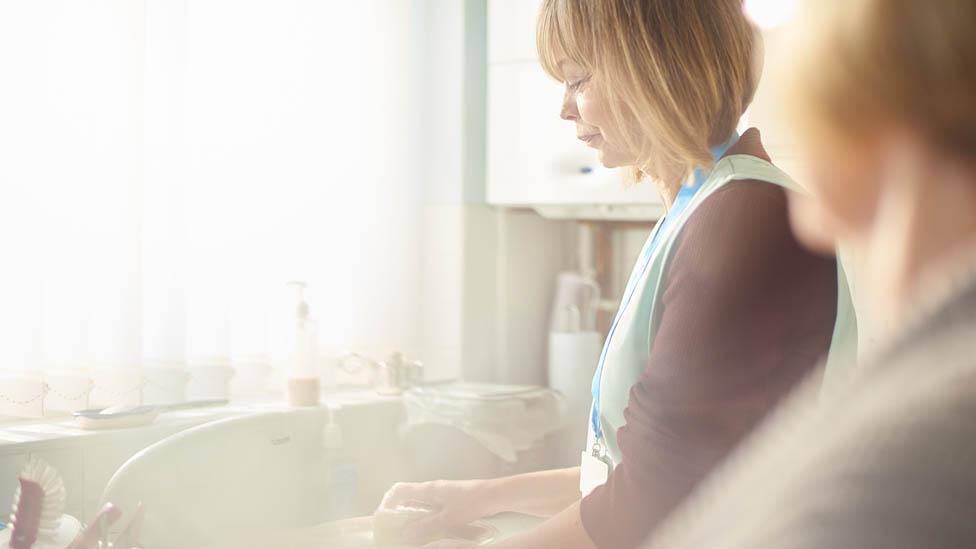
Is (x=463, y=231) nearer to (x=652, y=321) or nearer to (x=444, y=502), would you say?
(x=444, y=502)

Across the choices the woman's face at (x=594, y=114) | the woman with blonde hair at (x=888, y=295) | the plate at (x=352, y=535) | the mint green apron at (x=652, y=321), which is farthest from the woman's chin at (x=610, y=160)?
the woman with blonde hair at (x=888, y=295)

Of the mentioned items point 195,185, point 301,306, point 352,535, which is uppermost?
point 195,185

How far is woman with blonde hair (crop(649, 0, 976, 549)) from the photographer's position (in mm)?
310

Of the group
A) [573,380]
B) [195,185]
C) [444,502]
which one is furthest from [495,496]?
[573,380]

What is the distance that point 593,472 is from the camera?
3.55 ft

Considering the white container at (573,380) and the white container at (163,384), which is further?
the white container at (573,380)

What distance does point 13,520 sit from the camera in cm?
122

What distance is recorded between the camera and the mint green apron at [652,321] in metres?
0.91

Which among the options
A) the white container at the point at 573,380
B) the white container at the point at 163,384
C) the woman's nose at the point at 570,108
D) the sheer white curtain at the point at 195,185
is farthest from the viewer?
the white container at the point at 573,380

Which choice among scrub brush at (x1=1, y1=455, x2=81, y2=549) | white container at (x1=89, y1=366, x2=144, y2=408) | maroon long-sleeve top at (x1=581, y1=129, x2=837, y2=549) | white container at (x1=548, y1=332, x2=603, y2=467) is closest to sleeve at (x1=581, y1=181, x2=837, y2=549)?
maroon long-sleeve top at (x1=581, y1=129, x2=837, y2=549)

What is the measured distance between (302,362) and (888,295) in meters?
1.68

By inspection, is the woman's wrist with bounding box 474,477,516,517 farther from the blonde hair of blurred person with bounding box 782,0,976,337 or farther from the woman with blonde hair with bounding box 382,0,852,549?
the blonde hair of blurred person with bounding box 782,0,976,337

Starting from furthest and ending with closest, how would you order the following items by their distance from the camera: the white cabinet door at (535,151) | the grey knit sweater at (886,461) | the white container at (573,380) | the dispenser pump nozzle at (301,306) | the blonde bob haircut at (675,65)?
the white container at (573,380), the white cabinet door at (535,151), the dispenser pump nozzle at (301,306), the blonde bob haircut at (675,65), the grey knit sweater at (886,461)

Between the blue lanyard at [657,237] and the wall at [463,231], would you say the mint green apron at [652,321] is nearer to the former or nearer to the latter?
the blue lanyard at [657,237]
